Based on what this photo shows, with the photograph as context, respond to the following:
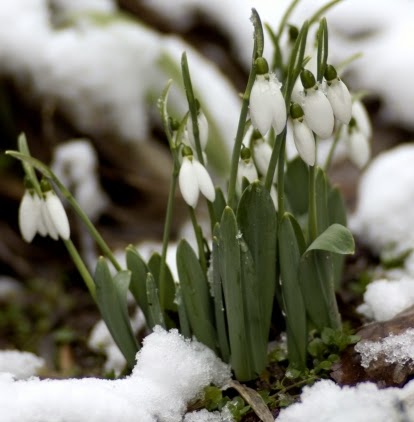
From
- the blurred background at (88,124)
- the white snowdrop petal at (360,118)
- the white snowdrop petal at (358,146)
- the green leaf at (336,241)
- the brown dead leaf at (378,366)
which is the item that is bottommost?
the brown dead leaf at (378,366)

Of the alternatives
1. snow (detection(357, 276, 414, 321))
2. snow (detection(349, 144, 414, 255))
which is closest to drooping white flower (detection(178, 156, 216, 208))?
snow (detection(357, 276, 414, 321))

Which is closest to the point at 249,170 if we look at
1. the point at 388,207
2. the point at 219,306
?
the point at 219,306

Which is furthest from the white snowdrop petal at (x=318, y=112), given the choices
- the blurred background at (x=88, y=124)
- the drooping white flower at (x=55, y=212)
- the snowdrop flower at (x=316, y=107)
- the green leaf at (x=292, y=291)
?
the blurred background at (x=88, y=124)

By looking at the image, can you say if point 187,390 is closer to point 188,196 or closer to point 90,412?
point 90,412

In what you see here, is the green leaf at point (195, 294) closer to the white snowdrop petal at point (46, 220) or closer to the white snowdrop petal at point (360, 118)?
the white snowdrop petal at point (46, 220)

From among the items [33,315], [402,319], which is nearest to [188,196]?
[402,319]

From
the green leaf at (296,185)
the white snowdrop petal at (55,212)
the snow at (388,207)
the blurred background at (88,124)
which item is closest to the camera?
the white snowdrop petal at (55,212)

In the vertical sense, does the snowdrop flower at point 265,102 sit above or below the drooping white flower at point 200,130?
below

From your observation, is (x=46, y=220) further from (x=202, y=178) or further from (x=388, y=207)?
(x=388, y=207)
